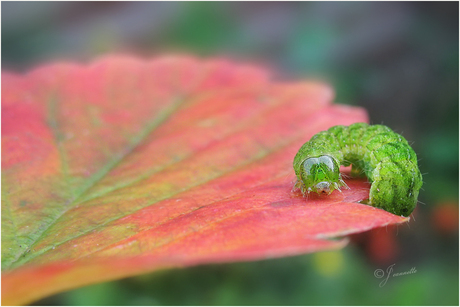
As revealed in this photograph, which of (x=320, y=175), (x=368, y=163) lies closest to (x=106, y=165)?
(x=320, y=175)

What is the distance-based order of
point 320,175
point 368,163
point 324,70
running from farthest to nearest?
point 324,70 → point 368,163 → point 320,175

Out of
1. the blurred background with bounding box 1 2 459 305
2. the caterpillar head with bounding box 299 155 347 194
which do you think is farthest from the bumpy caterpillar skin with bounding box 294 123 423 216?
the blurred background with bounding box 1 2 459 305

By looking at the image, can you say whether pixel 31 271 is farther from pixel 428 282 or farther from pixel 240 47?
pixel 240 47

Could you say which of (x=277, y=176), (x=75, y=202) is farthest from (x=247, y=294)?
(x=75, y=202)

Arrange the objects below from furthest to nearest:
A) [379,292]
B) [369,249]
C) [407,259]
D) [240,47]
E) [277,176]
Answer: [240,47] < [407,259] < [369,249] < [379,292] < [277,176]

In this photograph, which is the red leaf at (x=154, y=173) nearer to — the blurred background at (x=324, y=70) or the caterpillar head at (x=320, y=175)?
the caterpillar head at (x=320, y=175)

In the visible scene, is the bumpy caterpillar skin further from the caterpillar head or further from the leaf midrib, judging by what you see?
the leaf midrib

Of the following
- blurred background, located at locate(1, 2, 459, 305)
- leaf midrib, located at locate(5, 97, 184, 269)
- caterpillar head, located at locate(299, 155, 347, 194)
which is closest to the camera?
leaf midrib, located at locate(5, 97, 184, 269)

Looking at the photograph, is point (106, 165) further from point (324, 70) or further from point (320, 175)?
point (324, 70)
